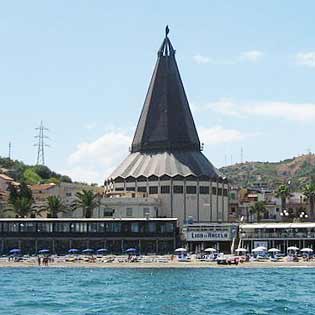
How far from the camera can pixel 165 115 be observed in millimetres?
147125

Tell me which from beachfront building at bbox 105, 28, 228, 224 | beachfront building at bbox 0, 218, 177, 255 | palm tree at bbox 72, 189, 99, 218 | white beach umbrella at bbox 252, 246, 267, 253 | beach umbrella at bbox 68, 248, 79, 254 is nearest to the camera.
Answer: white beach umbrella at bbox 252, 246, 267, 253

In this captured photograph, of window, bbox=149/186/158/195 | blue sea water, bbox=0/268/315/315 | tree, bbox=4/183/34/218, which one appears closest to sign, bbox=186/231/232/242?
window, bbox=149/186/158/195

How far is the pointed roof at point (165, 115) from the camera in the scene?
146750 mm

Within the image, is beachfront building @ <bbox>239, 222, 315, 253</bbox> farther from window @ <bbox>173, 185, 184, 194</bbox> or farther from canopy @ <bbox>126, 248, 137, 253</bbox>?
window @ <bbox>173, 185, 184, 194</bbox>

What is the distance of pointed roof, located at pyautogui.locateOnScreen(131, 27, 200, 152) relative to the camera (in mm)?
146750

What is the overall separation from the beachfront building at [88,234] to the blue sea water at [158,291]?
71.6ft

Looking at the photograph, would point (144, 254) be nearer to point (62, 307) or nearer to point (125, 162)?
point (125, 162)

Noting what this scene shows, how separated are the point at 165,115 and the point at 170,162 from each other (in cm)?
928

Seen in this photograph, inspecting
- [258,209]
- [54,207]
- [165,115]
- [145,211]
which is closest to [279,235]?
[145,211]

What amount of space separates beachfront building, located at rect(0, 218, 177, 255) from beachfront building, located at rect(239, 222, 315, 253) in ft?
33.0

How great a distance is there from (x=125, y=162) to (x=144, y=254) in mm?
35213

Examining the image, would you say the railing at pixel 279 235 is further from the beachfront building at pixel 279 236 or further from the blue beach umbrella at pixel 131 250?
the blue beach umbrella at pixel 131 250

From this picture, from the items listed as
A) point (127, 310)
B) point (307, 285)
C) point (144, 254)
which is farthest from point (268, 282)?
point (144, 254)

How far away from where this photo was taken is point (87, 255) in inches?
4469
